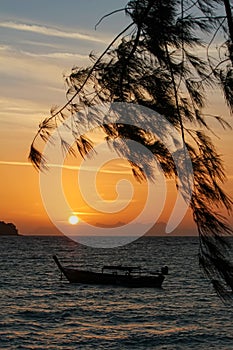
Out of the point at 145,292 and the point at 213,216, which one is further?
the point at 145,292

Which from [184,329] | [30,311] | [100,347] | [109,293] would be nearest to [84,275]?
[109,293]

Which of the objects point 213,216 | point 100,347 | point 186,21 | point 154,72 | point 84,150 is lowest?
point 100,347

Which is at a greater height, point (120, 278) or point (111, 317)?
point (120, 278)

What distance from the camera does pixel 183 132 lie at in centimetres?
381

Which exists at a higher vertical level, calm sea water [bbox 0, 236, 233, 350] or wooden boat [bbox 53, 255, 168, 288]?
wooden boat [bbox 53, 255, 168, 288]

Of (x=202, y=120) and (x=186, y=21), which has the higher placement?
(x=186, y=21)

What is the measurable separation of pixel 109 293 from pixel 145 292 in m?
2.48

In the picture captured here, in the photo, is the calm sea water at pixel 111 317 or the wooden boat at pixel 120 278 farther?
the wooden boat at pixel 120 278

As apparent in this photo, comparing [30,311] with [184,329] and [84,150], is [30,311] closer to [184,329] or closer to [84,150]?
[184,329]

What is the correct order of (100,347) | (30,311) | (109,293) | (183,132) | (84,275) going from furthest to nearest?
1. (84,275)
2. (109,293)
3. (30,311)
4. (100,347)
5. (183,132)

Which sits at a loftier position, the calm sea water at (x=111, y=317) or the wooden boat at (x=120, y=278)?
the wooden boat at (x=120, y=278)

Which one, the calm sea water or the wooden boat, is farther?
the wooden boat

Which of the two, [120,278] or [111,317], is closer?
[111,317]

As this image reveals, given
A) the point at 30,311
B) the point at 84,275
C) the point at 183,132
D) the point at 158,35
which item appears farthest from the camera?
the point at 84,275
